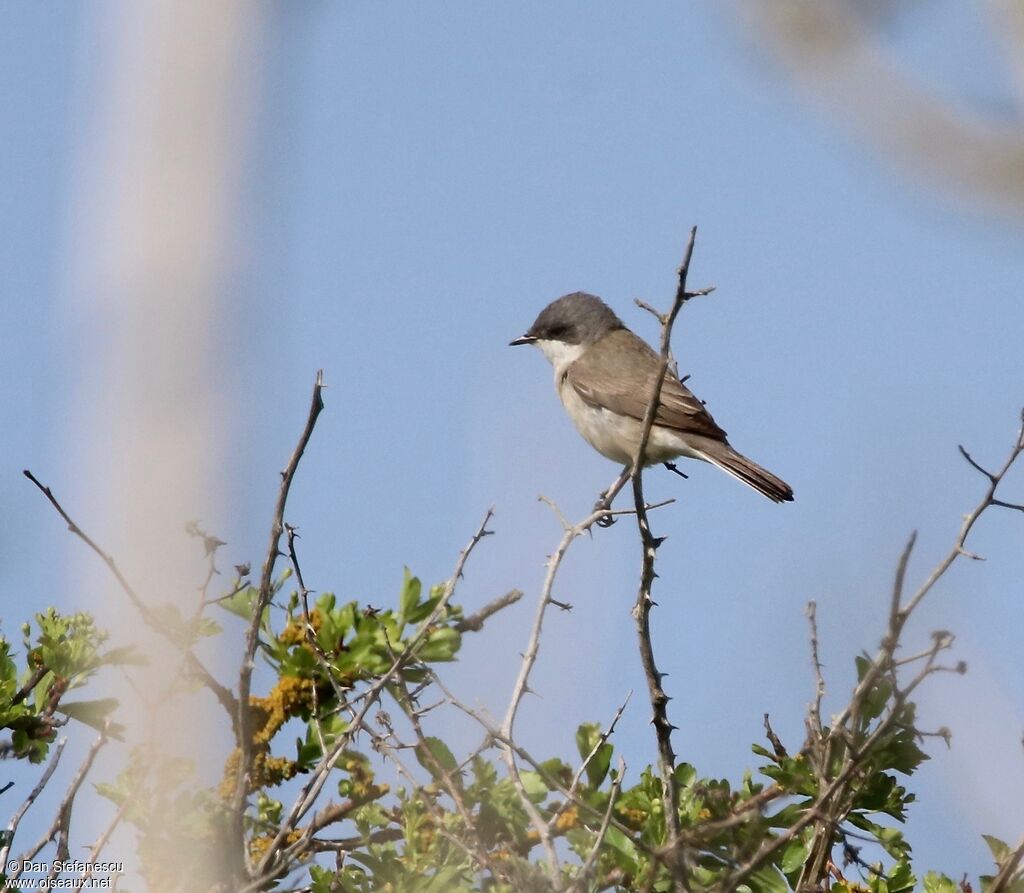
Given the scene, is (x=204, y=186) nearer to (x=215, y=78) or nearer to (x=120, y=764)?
(x=215, y=78)

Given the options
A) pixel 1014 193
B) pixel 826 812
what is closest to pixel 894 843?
pixel 826 812

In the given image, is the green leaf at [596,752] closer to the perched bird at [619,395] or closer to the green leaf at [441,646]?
the green leaf at [441,646]

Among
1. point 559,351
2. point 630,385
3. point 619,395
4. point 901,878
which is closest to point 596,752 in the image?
point 901,878

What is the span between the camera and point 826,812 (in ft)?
13.3

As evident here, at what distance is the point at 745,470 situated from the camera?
24.6 ft

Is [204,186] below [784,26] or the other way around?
below

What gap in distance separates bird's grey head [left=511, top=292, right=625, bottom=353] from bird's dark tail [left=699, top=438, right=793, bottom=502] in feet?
5.91

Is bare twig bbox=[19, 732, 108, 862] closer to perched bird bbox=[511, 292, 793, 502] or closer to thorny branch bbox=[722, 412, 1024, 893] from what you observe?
thorny branch bbox=[722, 412, 1024, 893]

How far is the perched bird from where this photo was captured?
781 cm

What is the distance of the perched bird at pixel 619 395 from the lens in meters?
7.81

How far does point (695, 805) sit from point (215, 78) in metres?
2.90

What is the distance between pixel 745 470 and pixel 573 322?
7.66ft

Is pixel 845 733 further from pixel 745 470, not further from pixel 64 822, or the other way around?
pixel 745 470

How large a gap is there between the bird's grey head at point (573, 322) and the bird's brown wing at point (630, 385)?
0.10m
